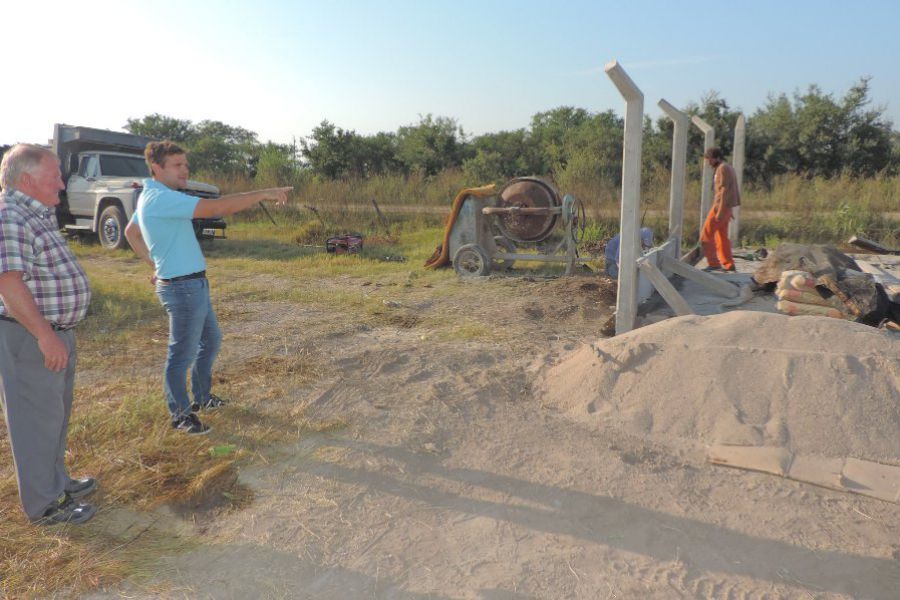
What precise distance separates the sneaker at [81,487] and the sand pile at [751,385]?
288cm

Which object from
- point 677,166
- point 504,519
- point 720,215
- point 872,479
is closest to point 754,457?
point 872,479

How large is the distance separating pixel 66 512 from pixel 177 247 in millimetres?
1502

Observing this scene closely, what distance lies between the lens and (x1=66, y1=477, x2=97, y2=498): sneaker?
310 cm

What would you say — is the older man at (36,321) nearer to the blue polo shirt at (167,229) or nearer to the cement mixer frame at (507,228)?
the blue polo shirt at (167,229)

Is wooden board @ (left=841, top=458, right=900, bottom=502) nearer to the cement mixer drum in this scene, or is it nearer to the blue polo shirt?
the blue polo shirt

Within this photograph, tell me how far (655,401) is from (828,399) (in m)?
0.99

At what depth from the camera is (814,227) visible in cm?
1274

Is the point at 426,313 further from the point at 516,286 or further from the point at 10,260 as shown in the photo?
the point at 10,260

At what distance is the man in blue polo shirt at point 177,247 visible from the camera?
3.40m

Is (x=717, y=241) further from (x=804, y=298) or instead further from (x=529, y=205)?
(x=804, y=298)

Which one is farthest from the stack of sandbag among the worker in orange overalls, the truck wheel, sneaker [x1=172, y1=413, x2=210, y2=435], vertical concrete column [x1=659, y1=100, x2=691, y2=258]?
the truck wheel

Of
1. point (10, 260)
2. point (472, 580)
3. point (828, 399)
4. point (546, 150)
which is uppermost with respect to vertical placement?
point (546, 150)

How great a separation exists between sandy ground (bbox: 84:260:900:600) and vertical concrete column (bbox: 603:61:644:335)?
1.47m

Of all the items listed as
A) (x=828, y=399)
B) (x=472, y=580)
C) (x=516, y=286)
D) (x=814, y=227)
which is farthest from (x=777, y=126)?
(x=472, y=580)
